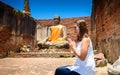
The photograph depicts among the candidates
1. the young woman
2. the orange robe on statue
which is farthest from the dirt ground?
the orange robe on statue

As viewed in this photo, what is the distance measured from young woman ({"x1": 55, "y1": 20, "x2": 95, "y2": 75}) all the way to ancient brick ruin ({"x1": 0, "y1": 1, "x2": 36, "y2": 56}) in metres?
7.44

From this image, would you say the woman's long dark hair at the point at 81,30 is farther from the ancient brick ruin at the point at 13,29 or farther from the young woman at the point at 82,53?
the ancient brick ruin at the point at 13,29

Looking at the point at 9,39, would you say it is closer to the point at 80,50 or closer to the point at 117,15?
the point at 117,15

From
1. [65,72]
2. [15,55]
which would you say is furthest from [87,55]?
[15,55]

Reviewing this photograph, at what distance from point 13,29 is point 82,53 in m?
9.05

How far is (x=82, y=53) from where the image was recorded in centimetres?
264

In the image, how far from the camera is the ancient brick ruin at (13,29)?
32.4 ft

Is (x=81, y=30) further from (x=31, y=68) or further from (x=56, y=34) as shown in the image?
(x=56, y=34)

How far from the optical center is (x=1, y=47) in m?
9.64

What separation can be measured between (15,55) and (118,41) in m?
5.95

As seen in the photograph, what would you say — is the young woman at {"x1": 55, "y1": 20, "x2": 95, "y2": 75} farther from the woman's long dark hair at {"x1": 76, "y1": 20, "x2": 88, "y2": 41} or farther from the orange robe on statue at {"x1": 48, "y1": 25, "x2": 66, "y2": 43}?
the orange robe on statue at {"x1": 48, "y1": 25, "x2": 66, "y2": 43}

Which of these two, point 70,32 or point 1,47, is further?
point 70,32

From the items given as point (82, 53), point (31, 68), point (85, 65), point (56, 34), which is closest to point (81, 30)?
point (82, 53)

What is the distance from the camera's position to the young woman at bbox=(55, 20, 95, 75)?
8.71 feet
